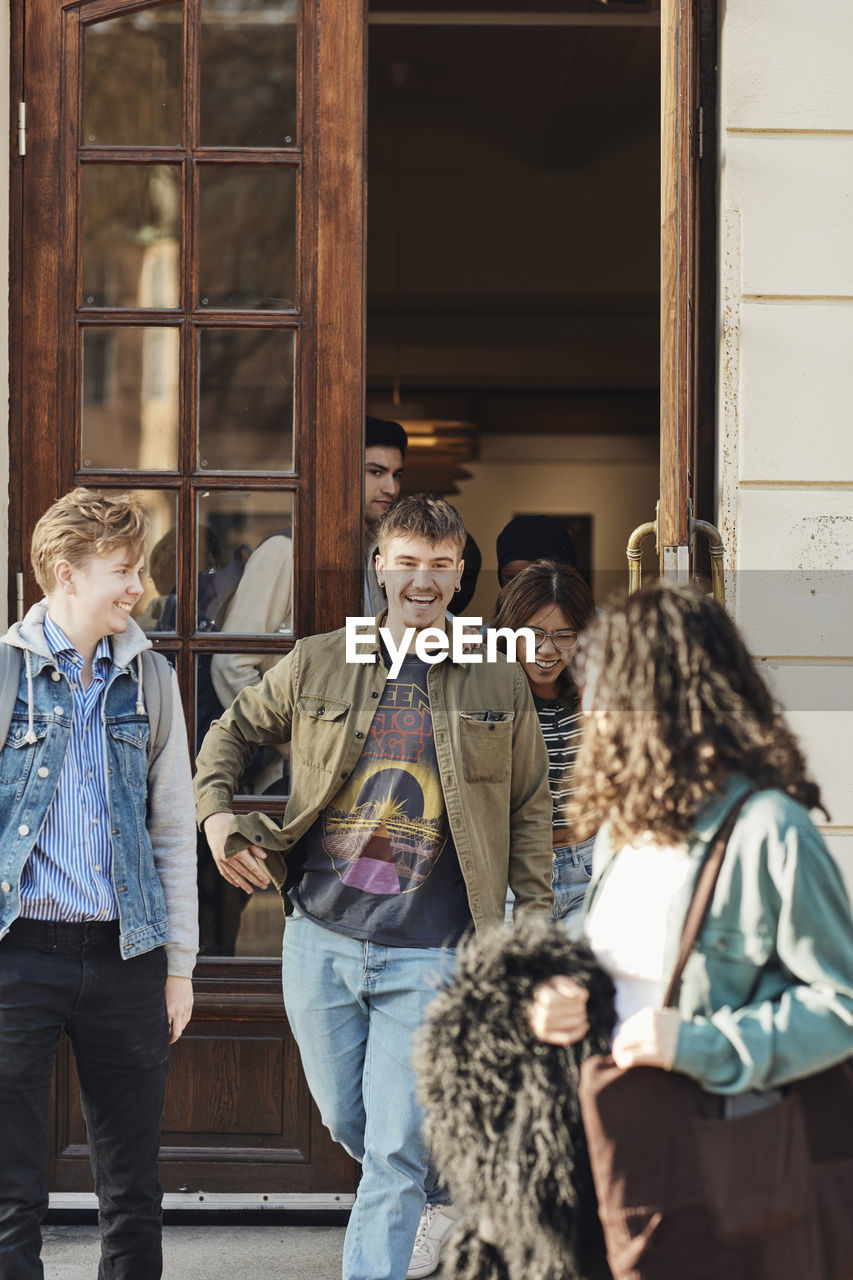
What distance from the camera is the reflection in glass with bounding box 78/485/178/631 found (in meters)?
3.94

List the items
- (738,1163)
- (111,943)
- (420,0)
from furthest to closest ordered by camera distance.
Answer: (420,0) < (111,943) < (738,1163)

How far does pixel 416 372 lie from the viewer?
1048 centimetres

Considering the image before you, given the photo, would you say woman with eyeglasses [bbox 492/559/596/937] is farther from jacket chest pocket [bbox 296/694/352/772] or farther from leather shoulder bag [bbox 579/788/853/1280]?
leather shoulder bag [bbox 579/788/853/1280]

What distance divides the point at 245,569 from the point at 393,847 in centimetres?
108

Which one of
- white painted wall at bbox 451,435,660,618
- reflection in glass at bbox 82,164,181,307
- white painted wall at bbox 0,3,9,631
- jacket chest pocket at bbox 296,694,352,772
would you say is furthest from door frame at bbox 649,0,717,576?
white painted wall at bbox 451,435,660,618

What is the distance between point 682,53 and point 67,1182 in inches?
131

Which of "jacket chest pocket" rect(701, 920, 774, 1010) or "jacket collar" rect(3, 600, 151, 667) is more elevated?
"jacket collar" rect(3, 600, 151, 667)

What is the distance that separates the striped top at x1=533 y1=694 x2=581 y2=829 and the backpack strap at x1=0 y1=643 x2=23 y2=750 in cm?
134

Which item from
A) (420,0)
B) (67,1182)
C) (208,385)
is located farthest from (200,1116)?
(420,0)

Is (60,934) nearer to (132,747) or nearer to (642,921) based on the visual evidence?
(132,747)

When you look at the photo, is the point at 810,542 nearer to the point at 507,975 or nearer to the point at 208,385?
the point at 208,385

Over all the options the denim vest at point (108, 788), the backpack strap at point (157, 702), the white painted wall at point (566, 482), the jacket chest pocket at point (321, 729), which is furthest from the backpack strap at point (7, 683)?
the white painted wall at point (566, 482)

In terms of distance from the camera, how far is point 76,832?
9.48ft

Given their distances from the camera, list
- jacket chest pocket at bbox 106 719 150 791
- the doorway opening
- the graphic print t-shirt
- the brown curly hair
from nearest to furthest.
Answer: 1. the brown curly hair
2. jacket chest pocket at bbox 106 719 150 791
3. the graphic print t-shirt
4. the doorway opening
